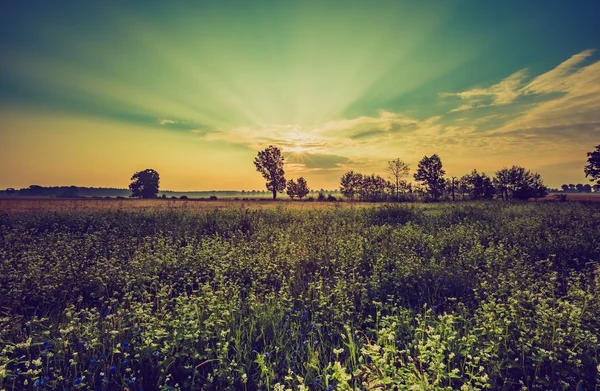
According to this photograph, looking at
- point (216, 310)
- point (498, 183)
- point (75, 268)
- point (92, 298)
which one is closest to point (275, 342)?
point (216, 310)

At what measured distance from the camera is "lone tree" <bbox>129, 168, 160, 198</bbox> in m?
106

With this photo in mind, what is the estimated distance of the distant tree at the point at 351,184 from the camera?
115950mm

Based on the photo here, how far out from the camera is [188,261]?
276 inches

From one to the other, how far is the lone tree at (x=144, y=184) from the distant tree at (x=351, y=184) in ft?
243

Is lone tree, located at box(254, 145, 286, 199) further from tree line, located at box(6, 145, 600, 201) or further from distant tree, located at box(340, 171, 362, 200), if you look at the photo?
distant tree, located at box(340, 171, 362, 200)

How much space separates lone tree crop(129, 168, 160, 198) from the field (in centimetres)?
10768

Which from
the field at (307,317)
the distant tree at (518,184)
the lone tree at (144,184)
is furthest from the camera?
the lone tree at (144,184)

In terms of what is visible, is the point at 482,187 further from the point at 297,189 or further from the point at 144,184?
the point at 144,184

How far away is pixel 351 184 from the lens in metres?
119

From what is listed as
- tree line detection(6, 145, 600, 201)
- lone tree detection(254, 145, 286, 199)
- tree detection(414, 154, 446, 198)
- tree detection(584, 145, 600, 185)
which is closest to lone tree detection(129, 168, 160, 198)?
tree line detection(6, 145, 600, 201)

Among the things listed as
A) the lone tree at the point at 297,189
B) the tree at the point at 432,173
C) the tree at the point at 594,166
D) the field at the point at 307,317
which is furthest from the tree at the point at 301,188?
the field at the point at 307,317

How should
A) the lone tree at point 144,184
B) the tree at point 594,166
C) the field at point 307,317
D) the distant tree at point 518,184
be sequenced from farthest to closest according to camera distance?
1. the lone tree at point 144,184
2. the distant tree at point 518,184
3. the tree at point 594,166
4. the field at point 307,317

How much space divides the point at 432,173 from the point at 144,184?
333ft

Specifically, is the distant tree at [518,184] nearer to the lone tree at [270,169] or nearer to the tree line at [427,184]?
the tree line at [427,184]
